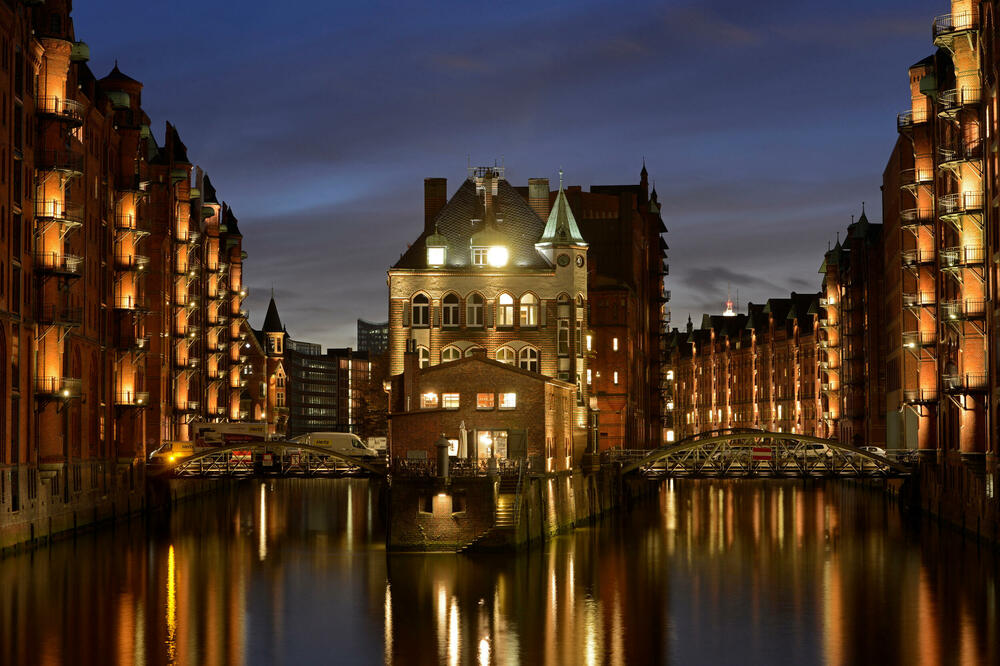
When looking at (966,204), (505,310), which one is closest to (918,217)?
(966,204)

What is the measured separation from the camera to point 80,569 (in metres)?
60.7

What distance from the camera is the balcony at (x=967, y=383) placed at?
6981 cm

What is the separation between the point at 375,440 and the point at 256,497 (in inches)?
410

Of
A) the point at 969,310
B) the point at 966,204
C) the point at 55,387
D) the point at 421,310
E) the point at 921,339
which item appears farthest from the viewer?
the point at 421,310

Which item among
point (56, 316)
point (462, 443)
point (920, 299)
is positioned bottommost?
point (462, 443)

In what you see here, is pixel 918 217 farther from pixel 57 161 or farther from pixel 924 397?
pixel 57 161

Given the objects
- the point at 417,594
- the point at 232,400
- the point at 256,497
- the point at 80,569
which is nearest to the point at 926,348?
the point at 417,594

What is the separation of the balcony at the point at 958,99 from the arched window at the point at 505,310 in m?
26.4

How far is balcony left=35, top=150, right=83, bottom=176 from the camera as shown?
6988cm

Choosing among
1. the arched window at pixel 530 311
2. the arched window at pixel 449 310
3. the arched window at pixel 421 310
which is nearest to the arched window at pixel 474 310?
the arched window at pixel 449 310

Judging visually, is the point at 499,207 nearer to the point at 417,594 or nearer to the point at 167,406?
the point at 167,406

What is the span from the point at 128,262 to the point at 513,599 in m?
44.0

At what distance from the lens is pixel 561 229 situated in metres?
88.2

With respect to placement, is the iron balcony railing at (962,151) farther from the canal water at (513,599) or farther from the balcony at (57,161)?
the balcony at (57,161)
